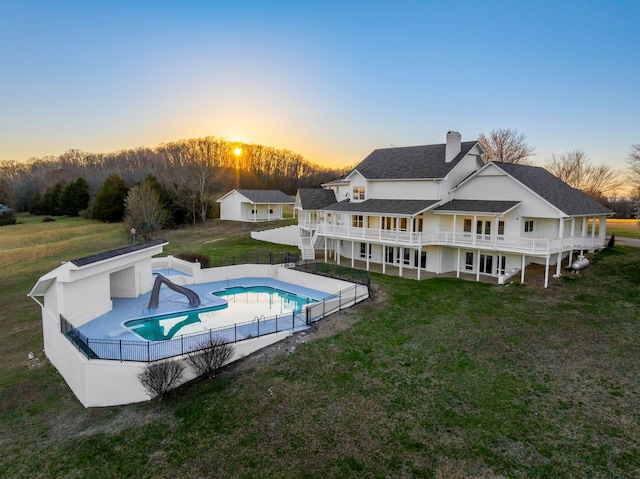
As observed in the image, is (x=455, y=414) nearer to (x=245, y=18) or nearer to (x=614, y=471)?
(x=614, y=471)

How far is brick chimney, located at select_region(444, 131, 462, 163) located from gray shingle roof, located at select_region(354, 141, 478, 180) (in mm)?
283

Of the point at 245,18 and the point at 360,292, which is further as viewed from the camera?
the point at 245,18

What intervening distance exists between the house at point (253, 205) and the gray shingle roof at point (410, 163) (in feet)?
78.8

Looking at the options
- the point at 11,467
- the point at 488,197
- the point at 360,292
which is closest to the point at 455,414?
the point at 360,292

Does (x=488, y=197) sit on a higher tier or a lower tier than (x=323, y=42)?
lower

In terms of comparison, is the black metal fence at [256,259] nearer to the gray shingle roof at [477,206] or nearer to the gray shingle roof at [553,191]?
the gray shingle roof at [477,206]

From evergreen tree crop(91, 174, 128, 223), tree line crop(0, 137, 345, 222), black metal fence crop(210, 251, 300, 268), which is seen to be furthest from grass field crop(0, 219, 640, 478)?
tree line crop(0, 137, 345, 222)

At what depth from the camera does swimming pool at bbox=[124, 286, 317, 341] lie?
2042 centimetres

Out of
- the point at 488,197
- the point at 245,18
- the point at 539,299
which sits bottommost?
the point at 539,299

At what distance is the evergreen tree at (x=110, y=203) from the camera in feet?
199

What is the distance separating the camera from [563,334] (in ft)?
58.8

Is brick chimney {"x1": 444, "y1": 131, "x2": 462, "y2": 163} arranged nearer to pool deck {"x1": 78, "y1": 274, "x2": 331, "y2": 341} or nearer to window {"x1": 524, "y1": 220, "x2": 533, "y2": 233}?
window {"x1": 524, "y1": 220, "x2": 533, "y2": 233}

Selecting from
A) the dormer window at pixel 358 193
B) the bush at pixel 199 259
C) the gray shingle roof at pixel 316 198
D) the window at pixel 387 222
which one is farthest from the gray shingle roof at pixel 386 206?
the bush at pixel 199 259

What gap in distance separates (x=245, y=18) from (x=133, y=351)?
2282cm
